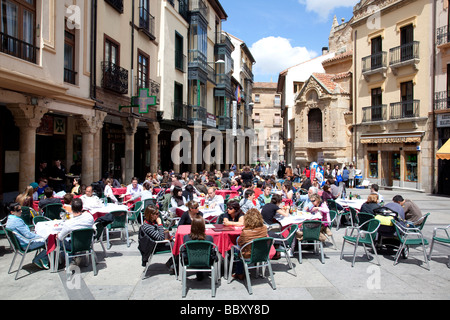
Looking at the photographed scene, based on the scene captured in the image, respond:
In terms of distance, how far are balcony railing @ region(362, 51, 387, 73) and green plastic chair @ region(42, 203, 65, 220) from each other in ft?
76.1

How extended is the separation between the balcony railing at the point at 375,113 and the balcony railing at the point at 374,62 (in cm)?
283

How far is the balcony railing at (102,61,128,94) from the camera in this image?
14.8 m

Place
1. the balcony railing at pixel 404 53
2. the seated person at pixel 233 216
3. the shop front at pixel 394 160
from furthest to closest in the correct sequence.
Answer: the shop front at pixel 394 160, the balcony railing at pixel 404 53, the seated person at pixel 233 216

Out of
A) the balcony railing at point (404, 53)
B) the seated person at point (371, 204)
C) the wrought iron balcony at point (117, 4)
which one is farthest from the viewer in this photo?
the balcony railing at point (404, 53)

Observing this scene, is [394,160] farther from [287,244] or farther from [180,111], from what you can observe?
[287,244]

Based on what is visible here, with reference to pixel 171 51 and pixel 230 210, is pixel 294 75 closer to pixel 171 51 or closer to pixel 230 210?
pixel 171 51

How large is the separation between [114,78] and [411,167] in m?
19.6

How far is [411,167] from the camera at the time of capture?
22.7m

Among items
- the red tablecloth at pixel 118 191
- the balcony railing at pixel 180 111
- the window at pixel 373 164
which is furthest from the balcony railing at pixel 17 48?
the window at pixel 373 164

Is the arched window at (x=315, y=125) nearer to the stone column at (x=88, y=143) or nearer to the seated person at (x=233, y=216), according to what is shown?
the stone column at (x=88, y=143)

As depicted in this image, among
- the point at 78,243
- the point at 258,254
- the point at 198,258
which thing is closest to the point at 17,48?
the point at 78,243

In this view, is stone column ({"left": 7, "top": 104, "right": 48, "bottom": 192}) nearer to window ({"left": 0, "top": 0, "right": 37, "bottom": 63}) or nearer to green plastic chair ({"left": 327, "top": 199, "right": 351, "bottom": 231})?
window ({"left": 0, "top": 0, "right": 37, "bottom": 63})

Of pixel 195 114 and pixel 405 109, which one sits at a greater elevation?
pixel 405 109

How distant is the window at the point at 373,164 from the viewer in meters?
25.3
